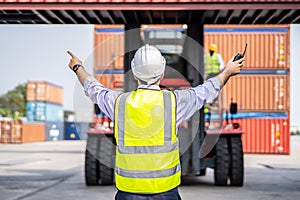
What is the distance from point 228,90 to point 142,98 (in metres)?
24.1

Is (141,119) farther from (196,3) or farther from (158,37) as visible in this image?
(158,37)

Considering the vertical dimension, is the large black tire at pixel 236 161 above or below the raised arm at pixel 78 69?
below

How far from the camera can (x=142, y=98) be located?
345cm

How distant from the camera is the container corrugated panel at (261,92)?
27.0 m

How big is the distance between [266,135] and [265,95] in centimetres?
182

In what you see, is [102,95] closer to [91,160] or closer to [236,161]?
[91,160]

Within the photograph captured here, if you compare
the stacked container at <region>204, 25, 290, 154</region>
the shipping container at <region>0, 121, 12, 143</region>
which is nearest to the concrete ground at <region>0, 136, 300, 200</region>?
the stacked container at <region>204, 25, 290, 154</region>

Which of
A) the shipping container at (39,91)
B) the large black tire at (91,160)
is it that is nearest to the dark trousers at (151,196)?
the large black tire at (91,160)

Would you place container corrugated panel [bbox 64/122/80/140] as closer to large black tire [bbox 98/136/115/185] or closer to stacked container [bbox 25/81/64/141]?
stacked container [bbox 25/81/64/141]

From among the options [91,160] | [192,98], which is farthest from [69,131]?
[192,98]

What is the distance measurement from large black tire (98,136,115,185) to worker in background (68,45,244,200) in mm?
7870

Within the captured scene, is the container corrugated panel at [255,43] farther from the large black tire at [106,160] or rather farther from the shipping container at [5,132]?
the shipping container at [5,132]

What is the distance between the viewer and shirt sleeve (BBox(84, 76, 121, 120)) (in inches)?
141

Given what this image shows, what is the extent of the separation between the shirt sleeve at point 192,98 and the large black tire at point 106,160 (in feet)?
25.7
